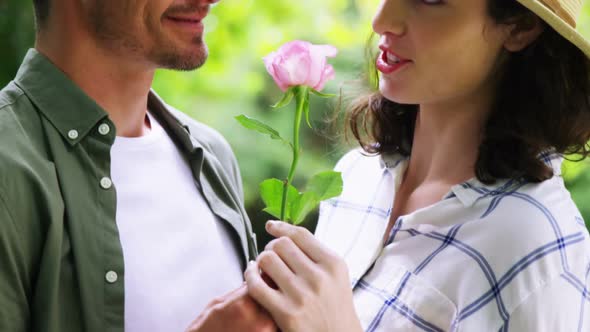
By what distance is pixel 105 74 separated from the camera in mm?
1474

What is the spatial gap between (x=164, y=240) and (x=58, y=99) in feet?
1.04

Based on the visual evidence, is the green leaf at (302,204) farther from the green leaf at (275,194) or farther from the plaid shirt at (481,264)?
the plaid shirt at (481,264)

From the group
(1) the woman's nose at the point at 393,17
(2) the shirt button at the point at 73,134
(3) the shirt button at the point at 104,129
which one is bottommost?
(3) the shirt button at the point at 104,129

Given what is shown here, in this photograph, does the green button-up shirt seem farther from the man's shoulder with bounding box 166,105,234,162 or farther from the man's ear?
the man's ear

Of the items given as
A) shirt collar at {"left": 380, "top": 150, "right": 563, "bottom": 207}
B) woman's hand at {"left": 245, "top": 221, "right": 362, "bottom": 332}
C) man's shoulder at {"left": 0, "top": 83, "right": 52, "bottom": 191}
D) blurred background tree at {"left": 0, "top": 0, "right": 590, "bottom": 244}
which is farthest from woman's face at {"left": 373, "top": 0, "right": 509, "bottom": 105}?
blurred background tree at {"left": 0, "top": 0, "right": 590, "bottom": 244}

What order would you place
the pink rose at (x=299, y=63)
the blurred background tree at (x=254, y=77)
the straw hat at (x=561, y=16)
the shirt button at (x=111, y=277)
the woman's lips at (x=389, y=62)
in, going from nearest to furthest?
the pink rose at (x=299, y=63) → the shirt button at (x=111, y=277) → the straw hat at (x=561, y=16) → the woman's lips at (x=389, y=62) → the blurred background tree at (x=254, y=77)

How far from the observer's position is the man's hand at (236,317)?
118 centimetres

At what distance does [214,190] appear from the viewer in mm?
1629

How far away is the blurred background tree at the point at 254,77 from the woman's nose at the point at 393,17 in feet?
4.67

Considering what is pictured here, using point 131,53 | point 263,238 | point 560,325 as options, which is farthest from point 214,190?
point 263,238

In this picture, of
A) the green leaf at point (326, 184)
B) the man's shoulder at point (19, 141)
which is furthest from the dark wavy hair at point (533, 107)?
the man's shoulder at point (19, 141)

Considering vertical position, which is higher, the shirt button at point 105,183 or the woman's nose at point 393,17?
the woman's nose at point 393,17

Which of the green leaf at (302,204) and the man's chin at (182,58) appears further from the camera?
the man's chin at (182,58)

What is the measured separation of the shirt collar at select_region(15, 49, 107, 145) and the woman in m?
0.40
